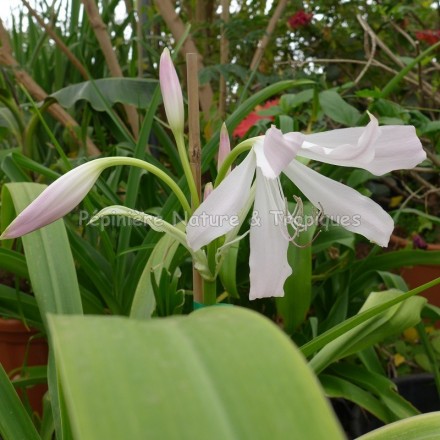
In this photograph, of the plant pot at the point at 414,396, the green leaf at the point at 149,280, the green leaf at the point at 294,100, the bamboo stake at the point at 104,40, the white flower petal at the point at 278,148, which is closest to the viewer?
the white flower petal at the point at 278,148

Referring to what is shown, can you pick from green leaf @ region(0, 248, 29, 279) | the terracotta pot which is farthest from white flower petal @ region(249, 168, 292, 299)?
the terracotta pot

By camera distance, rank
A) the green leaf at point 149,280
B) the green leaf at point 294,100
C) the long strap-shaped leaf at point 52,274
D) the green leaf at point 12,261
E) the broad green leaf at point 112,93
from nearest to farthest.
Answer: the long strap-shaped leaf at point 52,274, the green leaf at point 149,280, the green leaf at point 12,261, the green leaf at point 294,100, the broad green leaf at point 112,93

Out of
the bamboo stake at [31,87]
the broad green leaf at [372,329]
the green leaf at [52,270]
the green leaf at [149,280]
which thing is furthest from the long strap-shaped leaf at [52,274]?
the bamboo stake at [31,87]

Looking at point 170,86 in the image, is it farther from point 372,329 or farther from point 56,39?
point 56,39

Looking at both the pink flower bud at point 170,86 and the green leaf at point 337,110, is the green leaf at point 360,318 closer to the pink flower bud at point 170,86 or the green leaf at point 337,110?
the pink flower bud at point 170,86

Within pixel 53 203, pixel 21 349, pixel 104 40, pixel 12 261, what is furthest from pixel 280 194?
pixel 104 40

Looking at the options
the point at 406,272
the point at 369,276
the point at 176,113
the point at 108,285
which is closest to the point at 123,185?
the point at 108,285
